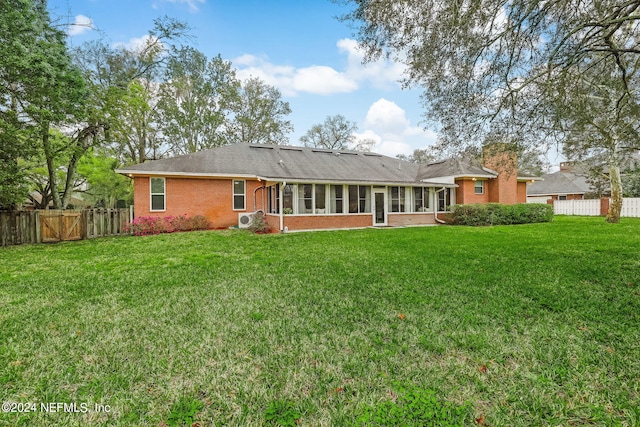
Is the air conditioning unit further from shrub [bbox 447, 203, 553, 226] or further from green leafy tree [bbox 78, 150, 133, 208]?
green leafy tree [bbox 78, 150, 133, 208]

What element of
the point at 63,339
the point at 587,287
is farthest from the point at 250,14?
the point at 587,287

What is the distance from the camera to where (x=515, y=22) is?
5.43m

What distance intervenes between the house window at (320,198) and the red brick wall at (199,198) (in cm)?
365

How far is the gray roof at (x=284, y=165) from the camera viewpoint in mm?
14820

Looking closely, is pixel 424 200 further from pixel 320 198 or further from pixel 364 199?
pixel 320 198

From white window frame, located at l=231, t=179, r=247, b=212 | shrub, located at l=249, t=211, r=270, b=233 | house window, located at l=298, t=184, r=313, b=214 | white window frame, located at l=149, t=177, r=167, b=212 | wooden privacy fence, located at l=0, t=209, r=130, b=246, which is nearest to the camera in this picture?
wooden privacy fence, located at l=0, t=209, r=130, b=246

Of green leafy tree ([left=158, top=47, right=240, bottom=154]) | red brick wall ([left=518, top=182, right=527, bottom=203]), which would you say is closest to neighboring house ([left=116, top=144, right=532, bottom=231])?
red brick wall ([left=518, top=182, right=527, bottom=203])

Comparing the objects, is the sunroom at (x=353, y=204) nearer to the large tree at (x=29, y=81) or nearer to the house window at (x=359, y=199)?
the house window at (x=359, y=199)

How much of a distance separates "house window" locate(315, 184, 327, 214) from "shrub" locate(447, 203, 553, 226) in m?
8.24

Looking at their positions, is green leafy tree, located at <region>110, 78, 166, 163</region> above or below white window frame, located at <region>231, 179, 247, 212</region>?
above

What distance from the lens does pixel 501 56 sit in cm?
598

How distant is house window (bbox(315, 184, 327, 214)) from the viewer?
14.9 metres

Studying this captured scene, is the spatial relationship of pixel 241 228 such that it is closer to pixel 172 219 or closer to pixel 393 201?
pixel 172 219

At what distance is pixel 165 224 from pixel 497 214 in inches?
713
